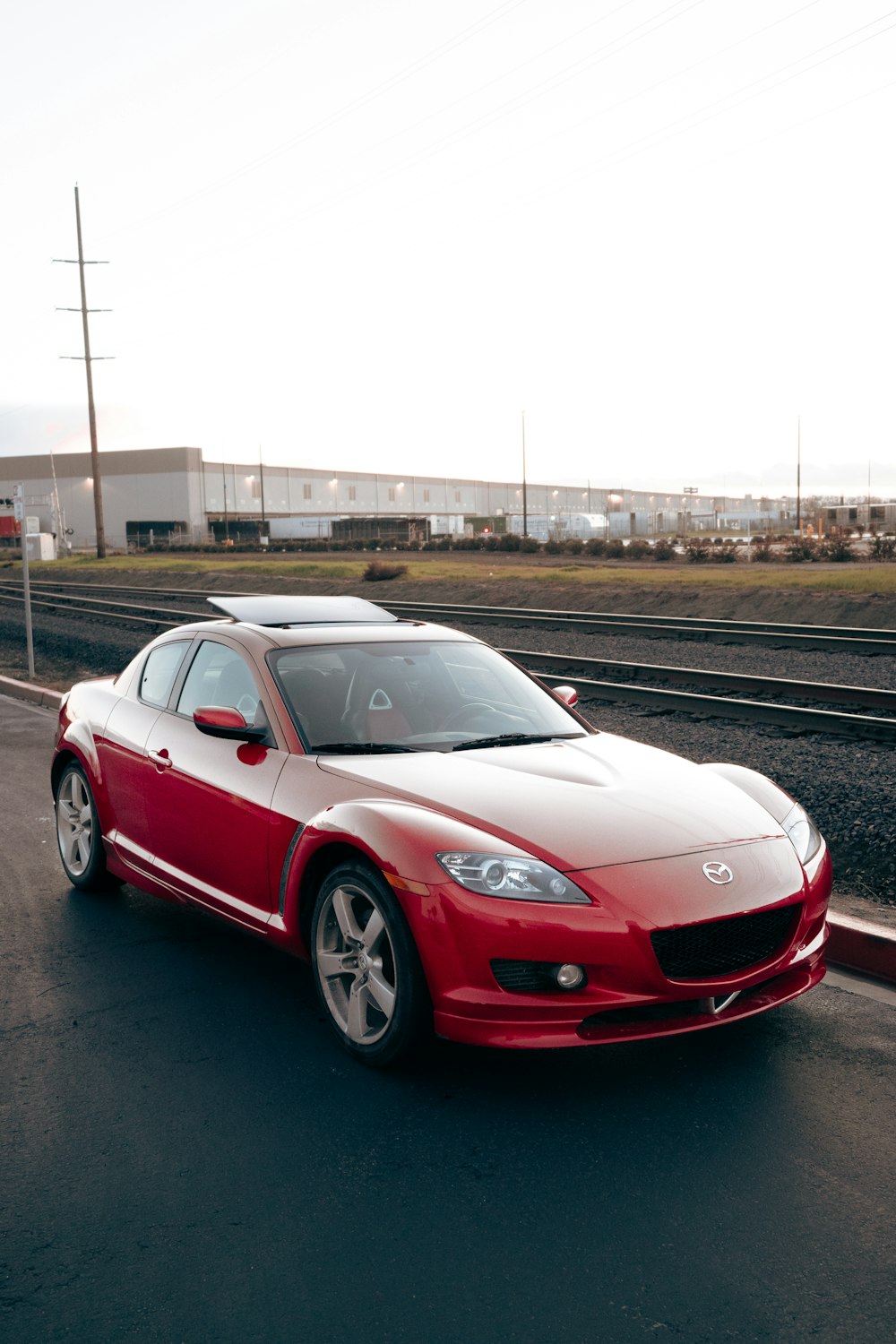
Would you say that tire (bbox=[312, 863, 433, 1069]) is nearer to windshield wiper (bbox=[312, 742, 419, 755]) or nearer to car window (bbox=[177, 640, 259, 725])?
windshield wiper (bbox=[312, 742, 419, 755])

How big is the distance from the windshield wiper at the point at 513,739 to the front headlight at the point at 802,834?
100 centimetres

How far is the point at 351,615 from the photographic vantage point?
18.7 ft

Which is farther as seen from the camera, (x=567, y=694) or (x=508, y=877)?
(x=567, y=694)

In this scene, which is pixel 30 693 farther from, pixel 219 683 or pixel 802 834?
pixel 802 834

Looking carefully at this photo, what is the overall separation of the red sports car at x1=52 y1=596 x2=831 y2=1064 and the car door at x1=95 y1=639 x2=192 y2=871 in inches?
0.6

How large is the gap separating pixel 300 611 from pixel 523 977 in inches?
99.9

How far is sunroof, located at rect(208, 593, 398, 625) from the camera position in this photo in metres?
5.50

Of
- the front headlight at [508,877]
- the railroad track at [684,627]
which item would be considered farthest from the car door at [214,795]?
the railroad track at [684,627]

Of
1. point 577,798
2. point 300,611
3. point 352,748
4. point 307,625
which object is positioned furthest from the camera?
point 300,611

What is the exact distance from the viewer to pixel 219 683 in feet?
17.2

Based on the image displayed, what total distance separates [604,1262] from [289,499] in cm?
10272

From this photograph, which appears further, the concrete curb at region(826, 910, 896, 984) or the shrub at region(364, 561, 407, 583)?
the shrub at region(364, 561, 407, 583)

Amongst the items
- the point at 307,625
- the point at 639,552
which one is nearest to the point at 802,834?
the point at 307,625

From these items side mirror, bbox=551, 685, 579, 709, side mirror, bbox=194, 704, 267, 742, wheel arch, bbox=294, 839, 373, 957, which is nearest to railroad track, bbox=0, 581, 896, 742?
side mirror, bbox=551, 685, 579, 709
